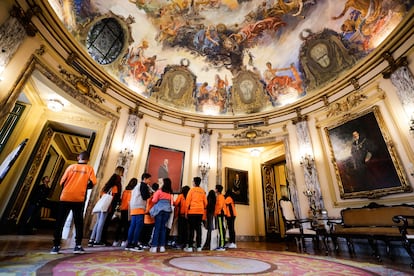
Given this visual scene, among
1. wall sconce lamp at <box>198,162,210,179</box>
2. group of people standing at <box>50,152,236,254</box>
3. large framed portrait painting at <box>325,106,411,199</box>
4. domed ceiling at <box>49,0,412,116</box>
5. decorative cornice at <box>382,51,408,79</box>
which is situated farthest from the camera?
wall sconce lamp at <box>198,162,210,179</box>

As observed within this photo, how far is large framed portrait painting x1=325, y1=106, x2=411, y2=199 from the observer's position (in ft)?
18.1

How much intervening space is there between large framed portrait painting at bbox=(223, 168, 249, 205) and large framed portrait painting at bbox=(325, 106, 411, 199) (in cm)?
434

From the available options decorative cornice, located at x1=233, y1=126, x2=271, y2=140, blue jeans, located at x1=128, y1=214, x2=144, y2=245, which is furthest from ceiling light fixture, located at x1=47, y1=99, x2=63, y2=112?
decorative cornice, located at x1=233, y1=126, x2=271, y2=140

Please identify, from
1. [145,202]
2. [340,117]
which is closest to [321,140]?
[340,117]

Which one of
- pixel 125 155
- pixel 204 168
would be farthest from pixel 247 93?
pixel 125 155

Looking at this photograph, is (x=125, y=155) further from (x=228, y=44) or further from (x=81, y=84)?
(x=228, y=44)

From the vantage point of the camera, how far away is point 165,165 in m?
8.70

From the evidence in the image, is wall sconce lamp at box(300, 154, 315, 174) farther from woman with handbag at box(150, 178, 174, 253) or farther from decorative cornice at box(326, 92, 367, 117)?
woman with handbag at box(150, 178, 174, 253)

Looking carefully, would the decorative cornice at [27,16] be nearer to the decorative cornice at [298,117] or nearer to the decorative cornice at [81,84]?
the decorative cornice at [81,84]

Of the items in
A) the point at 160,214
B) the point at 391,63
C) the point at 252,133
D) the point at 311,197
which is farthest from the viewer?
Result: the point at 252,133

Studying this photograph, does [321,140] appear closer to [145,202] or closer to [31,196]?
[145,202]

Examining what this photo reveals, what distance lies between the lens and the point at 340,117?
23.9 feet

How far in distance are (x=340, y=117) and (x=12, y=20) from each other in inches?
404

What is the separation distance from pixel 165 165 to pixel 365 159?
756 centimetres
